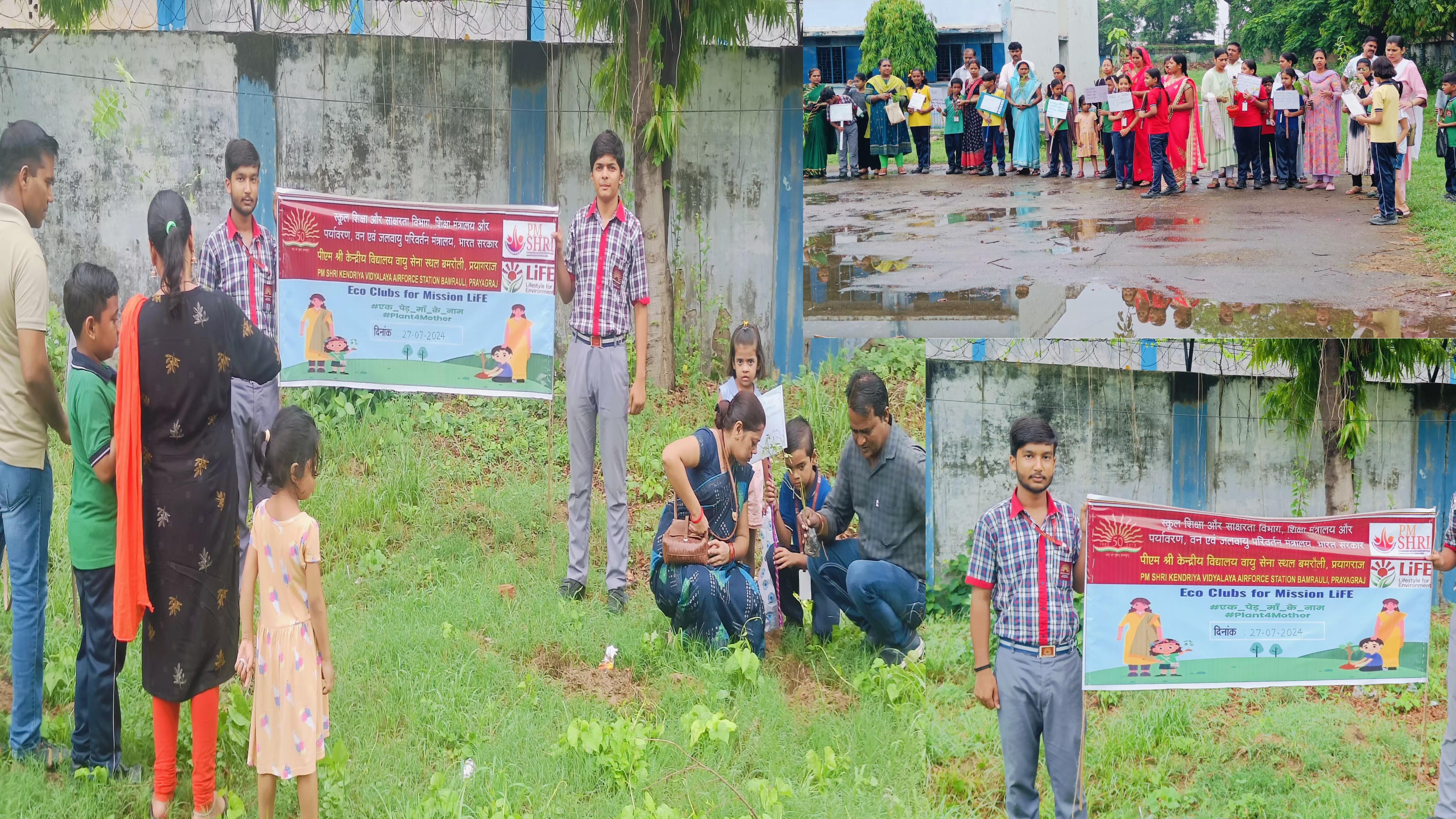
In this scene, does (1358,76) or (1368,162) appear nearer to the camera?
(1358,76)

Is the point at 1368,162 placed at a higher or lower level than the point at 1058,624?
higher

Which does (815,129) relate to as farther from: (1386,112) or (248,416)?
(248,416)

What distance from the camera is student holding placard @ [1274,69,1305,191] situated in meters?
5.53

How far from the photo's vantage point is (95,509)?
390 cm

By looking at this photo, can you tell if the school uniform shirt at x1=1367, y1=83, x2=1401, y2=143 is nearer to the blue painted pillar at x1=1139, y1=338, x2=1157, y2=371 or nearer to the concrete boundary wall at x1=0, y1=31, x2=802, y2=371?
the blue painted pillar at x1=1139, y1=338, x2=1157, y2=371

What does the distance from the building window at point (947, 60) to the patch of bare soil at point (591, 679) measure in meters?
3.91

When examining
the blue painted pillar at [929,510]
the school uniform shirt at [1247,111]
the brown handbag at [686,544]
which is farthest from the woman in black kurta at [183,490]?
the school uniform shirt at [1247,111]

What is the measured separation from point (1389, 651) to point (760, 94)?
465cm

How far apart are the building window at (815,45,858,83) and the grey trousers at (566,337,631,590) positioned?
2703 millimetres

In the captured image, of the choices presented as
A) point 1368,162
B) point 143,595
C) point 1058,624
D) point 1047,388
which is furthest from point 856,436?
point 1368,162

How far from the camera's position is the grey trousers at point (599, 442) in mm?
5363

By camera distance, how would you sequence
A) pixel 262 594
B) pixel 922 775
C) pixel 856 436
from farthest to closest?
pixel 856 436, pixel 922 775, pixel 262 594

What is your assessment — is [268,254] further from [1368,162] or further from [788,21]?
[1368,162]

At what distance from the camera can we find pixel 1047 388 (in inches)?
204
